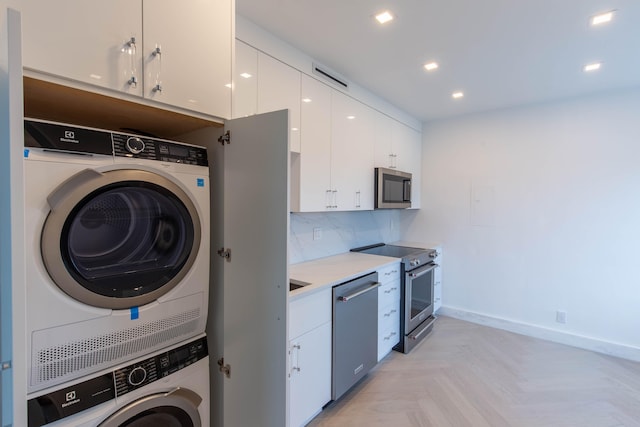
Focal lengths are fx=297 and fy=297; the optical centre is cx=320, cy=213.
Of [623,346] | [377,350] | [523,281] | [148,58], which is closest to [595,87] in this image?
[523,281]

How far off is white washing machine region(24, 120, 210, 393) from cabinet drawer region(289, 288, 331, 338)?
549 mm

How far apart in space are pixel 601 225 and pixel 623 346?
3.87 feet

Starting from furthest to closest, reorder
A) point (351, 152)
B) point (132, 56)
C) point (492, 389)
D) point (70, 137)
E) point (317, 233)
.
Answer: point (317, 233), point (351, 152), point (492, 389), point (132, 56), point (70, 137)

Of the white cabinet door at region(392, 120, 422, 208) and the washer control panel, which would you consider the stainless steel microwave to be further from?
the washer control panel

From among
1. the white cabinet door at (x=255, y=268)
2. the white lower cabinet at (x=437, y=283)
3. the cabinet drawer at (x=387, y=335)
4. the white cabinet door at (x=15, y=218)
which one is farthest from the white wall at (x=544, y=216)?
the white cabinet door at (x=15, y=218)

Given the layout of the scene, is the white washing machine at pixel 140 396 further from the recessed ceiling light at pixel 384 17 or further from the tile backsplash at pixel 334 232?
the recessed ceiling light at pixel 384 17

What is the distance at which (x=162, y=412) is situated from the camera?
1.19 metres

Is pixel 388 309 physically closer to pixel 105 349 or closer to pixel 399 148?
pixel 399 148

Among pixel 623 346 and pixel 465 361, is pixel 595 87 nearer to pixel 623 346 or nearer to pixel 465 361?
pixel 623 346

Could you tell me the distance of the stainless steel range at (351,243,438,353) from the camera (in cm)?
286

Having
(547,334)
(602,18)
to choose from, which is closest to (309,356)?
(602,18)

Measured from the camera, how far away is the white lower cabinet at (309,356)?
5.78ft

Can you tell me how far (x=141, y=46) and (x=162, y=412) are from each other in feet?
4.64

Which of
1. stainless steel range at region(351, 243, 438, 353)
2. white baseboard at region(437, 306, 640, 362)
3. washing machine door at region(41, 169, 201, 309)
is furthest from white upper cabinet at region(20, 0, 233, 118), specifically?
white baseboard at region(437, 306, 640, 362)
